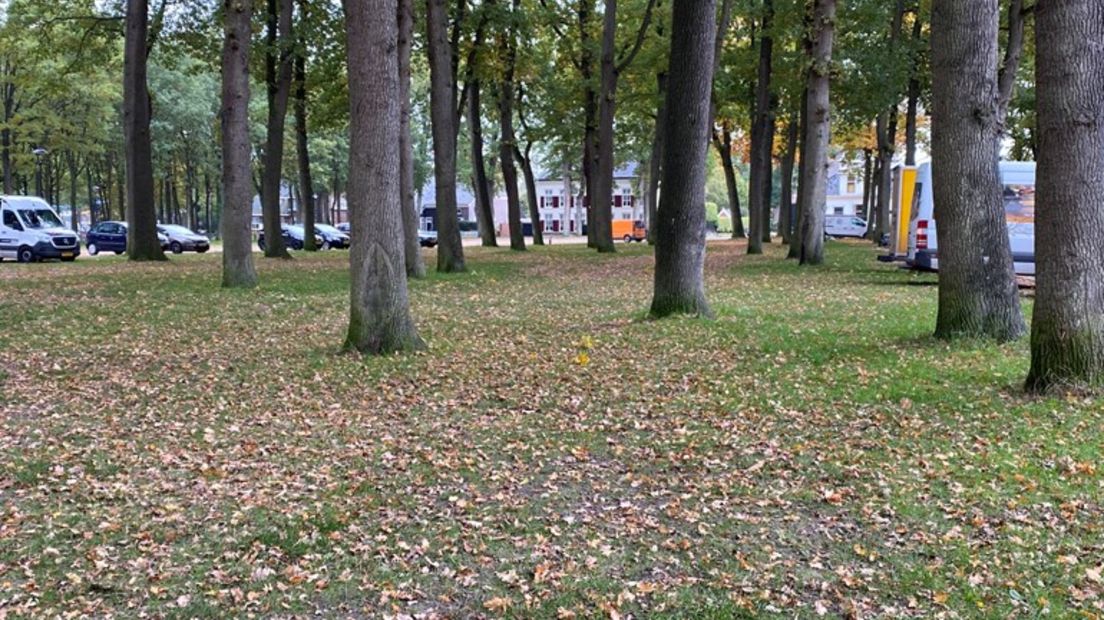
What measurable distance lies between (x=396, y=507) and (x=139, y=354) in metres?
5.98

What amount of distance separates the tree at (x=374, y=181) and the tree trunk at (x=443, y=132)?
9.90 metres

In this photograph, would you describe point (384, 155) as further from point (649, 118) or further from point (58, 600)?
point (649, 118)

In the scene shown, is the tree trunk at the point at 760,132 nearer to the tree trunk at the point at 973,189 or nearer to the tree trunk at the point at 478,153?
the tree trunk at the point at 478,153

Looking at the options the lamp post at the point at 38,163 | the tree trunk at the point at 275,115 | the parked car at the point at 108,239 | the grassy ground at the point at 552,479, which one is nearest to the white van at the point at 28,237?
the tree trunk at the point at 275,115

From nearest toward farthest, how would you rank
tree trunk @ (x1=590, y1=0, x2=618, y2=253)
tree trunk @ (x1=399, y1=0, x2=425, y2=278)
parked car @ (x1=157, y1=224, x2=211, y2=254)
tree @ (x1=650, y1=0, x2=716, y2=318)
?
1. tree @ (x1=650, y1=0, x2=716, y2=318)
2. tree trunk @ (x1=399, y1=0, x2=425, y2=278)
3. tree trunk @ (x1=590, y1=0, x2=618, y2=253)
4. parked car @ (x1=157, y1=224, x2=211, y2=254)

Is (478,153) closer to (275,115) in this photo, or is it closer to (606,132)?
(606,132)

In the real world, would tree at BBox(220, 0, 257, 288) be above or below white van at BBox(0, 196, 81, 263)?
above

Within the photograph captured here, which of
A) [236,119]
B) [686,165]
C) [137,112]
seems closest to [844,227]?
[137,112]

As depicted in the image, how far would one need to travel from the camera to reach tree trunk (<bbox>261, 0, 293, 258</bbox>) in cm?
2361

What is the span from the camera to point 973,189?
8.68 m

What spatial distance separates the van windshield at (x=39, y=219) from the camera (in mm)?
29522

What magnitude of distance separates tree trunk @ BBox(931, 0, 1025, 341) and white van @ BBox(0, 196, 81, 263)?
28931mm

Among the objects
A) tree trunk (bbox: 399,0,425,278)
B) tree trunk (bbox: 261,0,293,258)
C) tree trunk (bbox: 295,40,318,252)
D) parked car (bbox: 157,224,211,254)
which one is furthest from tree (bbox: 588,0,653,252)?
parked car (bbox: 157,224,211,254)

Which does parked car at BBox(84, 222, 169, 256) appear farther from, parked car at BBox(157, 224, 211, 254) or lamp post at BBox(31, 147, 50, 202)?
lamp post at BBox(31, 147, 50, 202)
